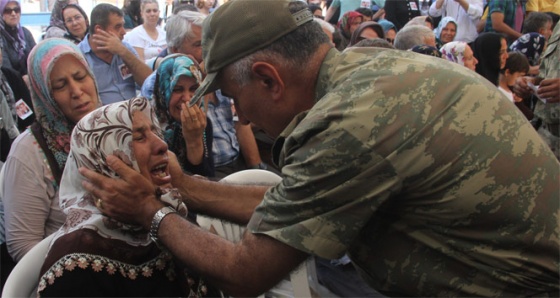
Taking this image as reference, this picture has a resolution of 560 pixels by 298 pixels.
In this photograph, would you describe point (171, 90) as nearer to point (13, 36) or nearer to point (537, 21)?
point (13, 36)

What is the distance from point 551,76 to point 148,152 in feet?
10.6

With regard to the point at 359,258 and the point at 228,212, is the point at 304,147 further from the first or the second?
the point at 228,212

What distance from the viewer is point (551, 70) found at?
4.26 meters

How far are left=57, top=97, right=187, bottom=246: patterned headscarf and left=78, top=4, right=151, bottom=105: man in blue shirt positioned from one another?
228 centimetres

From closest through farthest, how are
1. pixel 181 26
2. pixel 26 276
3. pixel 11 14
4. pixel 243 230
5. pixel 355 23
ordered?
1. pixel 26 276
2. pixel 243 230
3. pixel 181 26
4. pixel 11 14
5. pixel 355 23

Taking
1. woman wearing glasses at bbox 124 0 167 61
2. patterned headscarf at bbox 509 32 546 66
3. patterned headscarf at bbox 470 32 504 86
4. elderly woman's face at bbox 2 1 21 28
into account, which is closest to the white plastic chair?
woman wearing glasses at bbox 124 0 167 61

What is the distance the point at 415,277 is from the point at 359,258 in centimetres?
16

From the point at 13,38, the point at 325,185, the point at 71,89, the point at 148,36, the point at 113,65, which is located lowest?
the point at 13,38

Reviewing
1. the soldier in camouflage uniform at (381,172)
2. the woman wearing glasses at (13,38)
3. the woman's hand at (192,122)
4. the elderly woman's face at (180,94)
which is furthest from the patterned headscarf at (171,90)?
the woman wearing glasses at (13,38)

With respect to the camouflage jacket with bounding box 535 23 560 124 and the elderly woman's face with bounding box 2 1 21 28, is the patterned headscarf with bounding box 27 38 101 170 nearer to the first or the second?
the camouflage jacket with bounding box 535 23 560 124

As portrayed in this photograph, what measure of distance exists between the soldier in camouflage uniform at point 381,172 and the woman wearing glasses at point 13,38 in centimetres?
484

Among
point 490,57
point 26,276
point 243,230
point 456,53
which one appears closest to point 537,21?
point 490,57

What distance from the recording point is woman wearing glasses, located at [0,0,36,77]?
231 inches

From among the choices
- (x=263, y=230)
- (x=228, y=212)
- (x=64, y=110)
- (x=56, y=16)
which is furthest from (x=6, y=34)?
(x=263, y=230)
